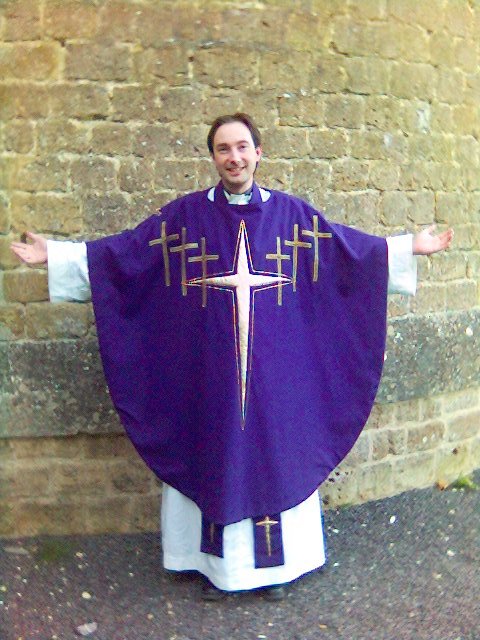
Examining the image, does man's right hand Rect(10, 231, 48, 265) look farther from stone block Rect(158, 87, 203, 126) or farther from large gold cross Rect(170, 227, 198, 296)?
stone block Rect(158, 87, 203, 126)

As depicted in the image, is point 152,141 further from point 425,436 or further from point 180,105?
point 425,436

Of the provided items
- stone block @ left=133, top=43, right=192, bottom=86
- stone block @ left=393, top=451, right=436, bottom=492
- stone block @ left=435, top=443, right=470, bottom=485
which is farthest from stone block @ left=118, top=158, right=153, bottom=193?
stone block @ left=435, top=443, right=470, bottom=485

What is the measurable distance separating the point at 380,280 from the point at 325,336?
1.12 ft

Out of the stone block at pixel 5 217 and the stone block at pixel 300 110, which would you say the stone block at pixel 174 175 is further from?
the stone block at pixel 5 217

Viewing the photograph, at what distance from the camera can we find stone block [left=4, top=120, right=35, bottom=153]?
3.83 metres

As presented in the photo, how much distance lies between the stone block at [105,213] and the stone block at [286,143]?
0.79 metres

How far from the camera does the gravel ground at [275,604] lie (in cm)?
324

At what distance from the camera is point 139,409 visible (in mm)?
3502

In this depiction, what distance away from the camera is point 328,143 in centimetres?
414

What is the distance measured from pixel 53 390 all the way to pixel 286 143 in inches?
68.2

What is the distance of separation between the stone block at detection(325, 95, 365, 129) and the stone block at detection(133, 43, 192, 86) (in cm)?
77

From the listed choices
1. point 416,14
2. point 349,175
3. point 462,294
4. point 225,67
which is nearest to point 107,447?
point 349,175

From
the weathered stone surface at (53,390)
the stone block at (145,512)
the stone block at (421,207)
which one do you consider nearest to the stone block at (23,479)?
the weathered stone surface at (53,390)

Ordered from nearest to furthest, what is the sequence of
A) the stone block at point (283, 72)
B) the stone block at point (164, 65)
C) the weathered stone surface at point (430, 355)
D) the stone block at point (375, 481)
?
the stone block at point (164, 65)
the stone block at point (283, 72)
the weathered stone surface at point (430, 355)
the stone block at point (375, 481)
